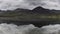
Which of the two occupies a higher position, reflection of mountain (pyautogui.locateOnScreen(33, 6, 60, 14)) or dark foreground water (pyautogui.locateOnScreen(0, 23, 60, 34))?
reflection of mountain (pyautogui.locateOnScreen(33, 6, 60, 14))

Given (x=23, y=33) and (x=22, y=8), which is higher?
(x=22, y=8)

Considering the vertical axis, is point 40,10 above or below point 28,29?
Result: above

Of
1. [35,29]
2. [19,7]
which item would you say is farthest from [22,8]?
[35,29]

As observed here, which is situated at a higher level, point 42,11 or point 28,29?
point 42,11

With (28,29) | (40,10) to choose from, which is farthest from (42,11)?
(28,29)

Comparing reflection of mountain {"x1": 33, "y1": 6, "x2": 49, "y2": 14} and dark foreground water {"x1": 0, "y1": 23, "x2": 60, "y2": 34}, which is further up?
reflection of mountain {"x1": 33, "y1": 6, "x2": 49, "y2": 14}

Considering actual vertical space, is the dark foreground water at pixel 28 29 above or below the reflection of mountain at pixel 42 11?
below

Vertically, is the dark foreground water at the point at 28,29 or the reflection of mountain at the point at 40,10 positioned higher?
the reflection of mountain at the point at 40,10

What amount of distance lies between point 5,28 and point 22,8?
0.16 meters

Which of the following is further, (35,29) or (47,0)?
(47,0)

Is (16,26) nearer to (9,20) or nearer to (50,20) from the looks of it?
(9,20)

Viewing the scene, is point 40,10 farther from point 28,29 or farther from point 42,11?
point 28,29

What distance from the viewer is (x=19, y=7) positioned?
0.74m

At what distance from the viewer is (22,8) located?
73 centimetres
